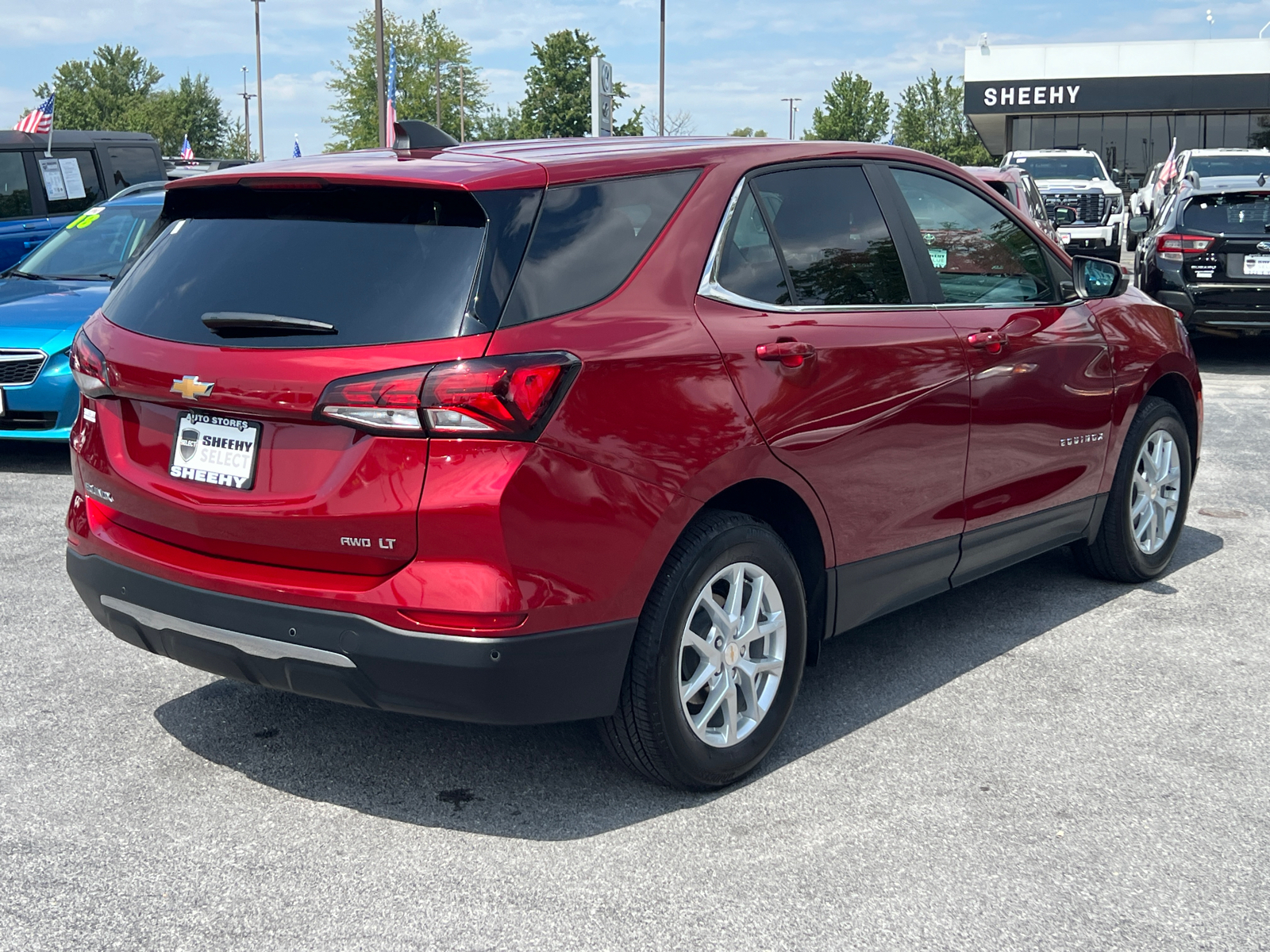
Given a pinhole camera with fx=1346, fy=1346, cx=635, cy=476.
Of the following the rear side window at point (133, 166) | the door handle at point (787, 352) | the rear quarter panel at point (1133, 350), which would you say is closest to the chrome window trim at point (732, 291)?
the door handle at point (787, 352)

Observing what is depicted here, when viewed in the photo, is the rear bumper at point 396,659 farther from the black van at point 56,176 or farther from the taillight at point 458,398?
the black van at point 56,176

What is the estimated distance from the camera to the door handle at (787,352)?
3.62 meters

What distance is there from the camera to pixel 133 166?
15.8m

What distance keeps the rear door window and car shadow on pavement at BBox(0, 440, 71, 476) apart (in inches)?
219

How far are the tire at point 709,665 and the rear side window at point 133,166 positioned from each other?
44.2 ft

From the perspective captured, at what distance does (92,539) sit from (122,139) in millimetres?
13491

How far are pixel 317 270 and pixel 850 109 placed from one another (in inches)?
3077

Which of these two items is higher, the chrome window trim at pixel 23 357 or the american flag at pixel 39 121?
the american flag at pixel 39 121

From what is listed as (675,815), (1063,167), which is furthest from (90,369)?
(1063,167)

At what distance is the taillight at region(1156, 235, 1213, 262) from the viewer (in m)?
12.6

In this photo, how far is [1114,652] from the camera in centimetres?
488

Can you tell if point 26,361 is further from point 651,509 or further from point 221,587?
point 651,509

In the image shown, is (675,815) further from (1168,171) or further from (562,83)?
(562,83)

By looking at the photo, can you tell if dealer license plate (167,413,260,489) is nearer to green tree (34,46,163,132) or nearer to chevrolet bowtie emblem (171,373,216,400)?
chevrolet bowtie emblem (171,373,216,400)
